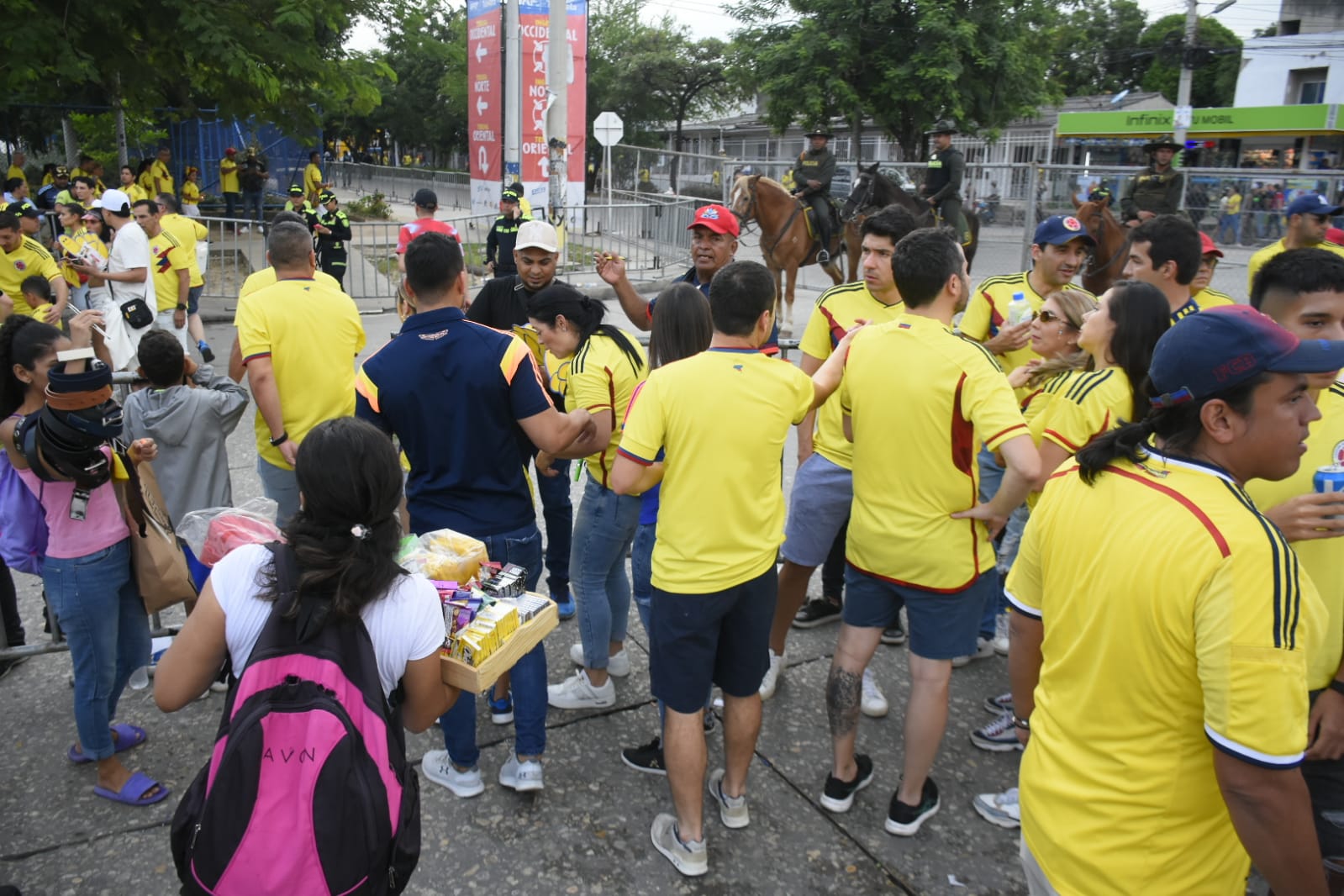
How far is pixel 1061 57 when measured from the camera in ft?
195

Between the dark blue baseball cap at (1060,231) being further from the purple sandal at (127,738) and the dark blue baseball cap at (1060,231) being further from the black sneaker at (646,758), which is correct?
the purple sandal at (127,738)

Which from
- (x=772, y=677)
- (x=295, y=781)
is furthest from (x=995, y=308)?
(x=295, y=781)

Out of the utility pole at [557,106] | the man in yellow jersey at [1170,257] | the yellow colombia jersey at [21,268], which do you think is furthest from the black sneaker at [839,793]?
the utility pole at [557,106]

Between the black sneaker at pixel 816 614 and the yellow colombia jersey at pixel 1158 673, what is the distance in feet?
9.04

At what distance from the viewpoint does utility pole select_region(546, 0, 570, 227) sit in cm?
1417

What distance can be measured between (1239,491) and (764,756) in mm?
2425

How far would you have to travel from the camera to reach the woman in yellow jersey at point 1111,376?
3.02 m

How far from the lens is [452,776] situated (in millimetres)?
3434

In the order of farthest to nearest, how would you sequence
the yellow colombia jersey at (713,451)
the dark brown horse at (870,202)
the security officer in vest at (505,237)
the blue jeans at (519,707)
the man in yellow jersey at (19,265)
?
the dark brown horse at (870,202), the security officer in vest at (505,237), the man in yellow jersey at (19,265), the blue jeans at (519,707), the yellow colombia jersey at (713,451)

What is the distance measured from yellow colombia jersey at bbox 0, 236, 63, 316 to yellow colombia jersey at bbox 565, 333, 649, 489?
19.4 ft

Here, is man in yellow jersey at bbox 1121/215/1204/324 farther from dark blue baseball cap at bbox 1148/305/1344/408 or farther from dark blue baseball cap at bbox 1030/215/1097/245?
dark blue baseball cap at bbox 1148/305/1344/408

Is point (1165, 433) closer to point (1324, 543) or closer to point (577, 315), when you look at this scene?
point (1324, 543)

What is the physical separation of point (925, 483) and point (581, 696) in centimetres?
184

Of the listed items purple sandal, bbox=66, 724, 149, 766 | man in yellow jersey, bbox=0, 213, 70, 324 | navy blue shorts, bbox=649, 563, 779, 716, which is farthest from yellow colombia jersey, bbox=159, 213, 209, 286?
navy blue shorts, bbox=649, 563, 779, 716
